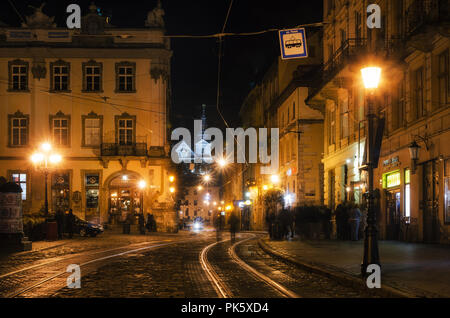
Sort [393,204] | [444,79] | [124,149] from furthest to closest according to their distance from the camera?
1. [124,149]
2. [393,204]
3. [444,79]

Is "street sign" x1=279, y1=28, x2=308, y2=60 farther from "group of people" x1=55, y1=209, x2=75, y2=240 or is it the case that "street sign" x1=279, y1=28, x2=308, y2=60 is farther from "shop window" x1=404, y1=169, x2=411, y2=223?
"group of people" x1=55, y1=209, x2=75, y2=240

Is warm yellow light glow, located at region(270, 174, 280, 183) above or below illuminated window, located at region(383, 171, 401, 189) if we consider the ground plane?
above

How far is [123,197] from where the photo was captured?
47.7m

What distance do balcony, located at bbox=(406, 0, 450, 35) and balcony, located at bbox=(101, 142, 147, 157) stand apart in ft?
90.4

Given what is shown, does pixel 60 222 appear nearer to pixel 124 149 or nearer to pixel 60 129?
pixel 124 149

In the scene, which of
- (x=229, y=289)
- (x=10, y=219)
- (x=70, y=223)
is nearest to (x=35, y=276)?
(x=229, y=289)

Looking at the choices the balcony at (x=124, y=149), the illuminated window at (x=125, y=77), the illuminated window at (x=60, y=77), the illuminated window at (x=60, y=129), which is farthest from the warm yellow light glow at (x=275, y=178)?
the illuminated window at (x=60, y=77)

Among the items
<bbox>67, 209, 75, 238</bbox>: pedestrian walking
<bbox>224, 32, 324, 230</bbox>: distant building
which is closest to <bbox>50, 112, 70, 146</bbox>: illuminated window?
<bbox>67, 209, 75, 238</bbox>: pedestrian walking

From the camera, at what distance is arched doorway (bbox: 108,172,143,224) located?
156ft

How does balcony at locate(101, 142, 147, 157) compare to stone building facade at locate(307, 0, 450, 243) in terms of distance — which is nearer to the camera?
stone building facade at locate(307, 0, 450, 243)

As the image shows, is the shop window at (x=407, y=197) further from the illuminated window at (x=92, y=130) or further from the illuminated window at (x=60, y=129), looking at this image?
the illuminated window at (x=60, y=129)

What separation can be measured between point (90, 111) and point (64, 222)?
50.9ft

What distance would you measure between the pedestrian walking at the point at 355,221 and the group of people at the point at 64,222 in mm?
14998
